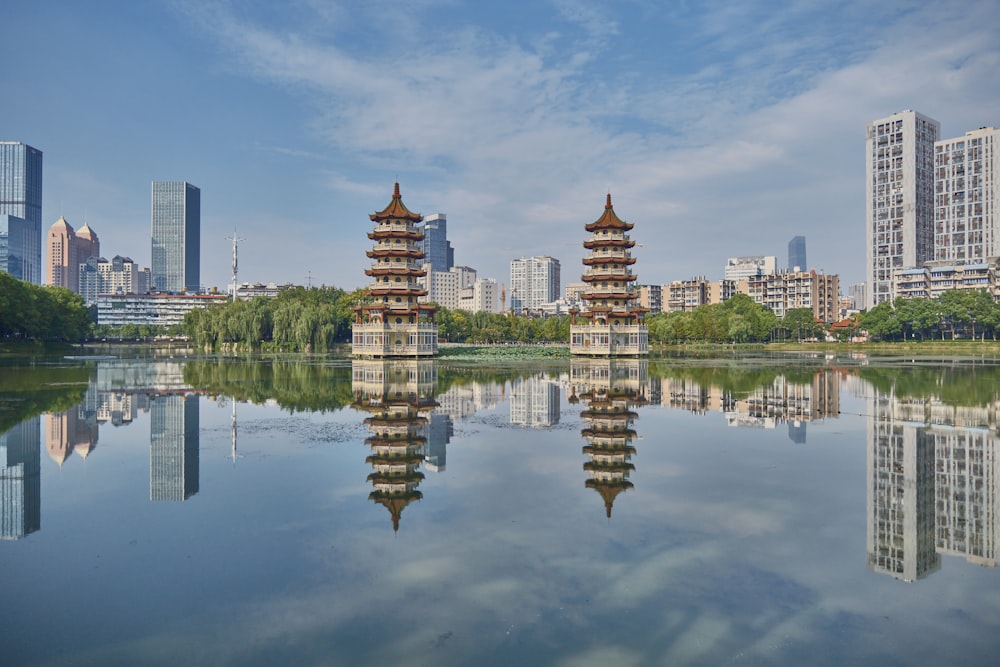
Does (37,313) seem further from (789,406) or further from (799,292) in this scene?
(799,292)

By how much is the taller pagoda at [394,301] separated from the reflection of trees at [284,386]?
15584 mm

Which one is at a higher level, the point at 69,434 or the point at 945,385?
the point at 945,385

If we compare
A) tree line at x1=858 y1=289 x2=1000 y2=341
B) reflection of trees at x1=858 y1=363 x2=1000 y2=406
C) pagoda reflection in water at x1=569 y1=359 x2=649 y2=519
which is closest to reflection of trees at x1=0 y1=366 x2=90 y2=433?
pagoda reflection in water at x1=569 y1=359 x2=649 y2=519

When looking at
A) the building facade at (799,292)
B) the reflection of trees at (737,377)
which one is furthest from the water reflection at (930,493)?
the building facade at (799,292)

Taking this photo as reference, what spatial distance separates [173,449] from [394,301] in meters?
45.9

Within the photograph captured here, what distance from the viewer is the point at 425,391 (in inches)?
1098

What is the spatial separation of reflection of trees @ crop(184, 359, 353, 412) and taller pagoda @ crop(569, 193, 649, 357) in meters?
31.0

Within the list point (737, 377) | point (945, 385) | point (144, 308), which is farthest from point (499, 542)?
point (144, 308)

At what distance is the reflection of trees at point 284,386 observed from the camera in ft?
79.1

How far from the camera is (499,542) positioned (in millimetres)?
8438

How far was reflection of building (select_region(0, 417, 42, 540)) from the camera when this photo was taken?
9.20 metres

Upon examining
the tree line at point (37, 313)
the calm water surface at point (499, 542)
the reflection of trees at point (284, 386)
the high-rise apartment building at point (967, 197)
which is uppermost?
the high-rise apartment building at point (967, 197)

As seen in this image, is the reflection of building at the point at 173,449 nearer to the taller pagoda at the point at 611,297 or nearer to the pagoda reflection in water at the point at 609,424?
the pagoda reflection in water at the point at 609,424

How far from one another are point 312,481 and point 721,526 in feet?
23.8
